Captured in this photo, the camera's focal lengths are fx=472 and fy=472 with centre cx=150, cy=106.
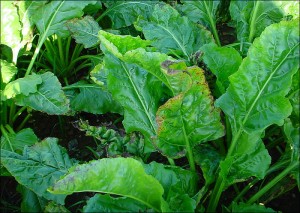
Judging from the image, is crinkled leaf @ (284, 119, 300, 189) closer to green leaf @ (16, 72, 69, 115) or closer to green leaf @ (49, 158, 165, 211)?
Result: green leaf @ (49, 158, 165, 211)

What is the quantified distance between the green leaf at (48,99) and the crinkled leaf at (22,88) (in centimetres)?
3

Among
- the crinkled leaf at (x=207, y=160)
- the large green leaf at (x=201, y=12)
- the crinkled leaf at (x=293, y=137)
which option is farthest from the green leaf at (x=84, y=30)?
the crinkled leaf at (x=293, y=137)

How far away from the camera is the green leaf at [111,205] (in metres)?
1.54

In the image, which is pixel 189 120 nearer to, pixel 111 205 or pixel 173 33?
pixel 111 205

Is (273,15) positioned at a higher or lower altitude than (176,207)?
higher

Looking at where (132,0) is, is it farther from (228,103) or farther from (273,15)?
(228,103)

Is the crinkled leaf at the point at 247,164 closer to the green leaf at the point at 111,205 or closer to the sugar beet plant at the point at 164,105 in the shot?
the sugar beet plant at the point at 164,105

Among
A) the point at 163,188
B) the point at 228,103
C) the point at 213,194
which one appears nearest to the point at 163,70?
the point at 228,103

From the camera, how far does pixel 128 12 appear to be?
2.36m

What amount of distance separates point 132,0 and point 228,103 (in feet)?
3.29

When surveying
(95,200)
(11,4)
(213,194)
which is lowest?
(213,194)

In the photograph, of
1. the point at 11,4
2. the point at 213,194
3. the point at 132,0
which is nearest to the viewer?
the point at 213,194

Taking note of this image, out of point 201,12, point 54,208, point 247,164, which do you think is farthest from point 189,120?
point 201,12

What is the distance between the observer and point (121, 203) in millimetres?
1578
